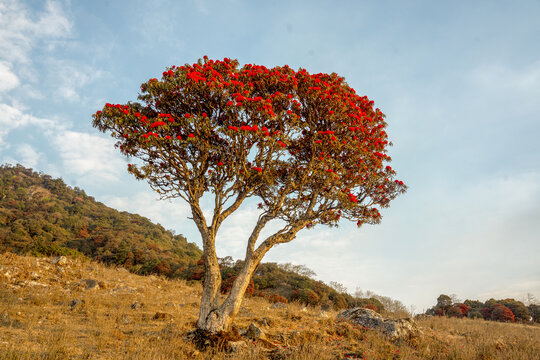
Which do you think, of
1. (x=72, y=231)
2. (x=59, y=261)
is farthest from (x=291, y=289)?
(x=72, y=231)

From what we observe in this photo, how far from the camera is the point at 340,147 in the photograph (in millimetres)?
9445

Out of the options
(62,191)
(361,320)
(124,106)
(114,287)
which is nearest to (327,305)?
(361,320)

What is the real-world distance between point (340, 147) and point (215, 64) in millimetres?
5216

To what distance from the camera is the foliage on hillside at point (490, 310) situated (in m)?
29.8

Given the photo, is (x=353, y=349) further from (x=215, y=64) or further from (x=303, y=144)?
(x=215, y=64)

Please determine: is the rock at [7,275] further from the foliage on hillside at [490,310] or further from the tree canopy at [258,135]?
the foliage on hillside at [490,310]

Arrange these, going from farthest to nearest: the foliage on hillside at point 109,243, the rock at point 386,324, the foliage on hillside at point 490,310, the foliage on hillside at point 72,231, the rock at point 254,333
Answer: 1. the foliage on hillside at point 72,231
2. the foliage on hillside at point 490,310
3. the foliage on hillside at point 109,243
4. the rock at point 386,324
5. the rock at point 254,333

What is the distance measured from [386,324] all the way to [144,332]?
8954 millimetres

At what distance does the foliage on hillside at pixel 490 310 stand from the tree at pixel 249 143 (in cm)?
2669

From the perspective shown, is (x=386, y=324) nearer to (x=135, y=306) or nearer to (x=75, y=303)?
(x=135, y=306)

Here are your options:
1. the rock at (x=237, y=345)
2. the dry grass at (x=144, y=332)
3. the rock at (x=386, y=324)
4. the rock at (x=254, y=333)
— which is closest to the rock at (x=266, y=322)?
the dry grass at (x=144, y=332)

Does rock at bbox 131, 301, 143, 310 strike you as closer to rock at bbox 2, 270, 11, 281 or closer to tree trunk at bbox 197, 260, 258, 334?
tree trunk at bbox 197, 260, 258, 334

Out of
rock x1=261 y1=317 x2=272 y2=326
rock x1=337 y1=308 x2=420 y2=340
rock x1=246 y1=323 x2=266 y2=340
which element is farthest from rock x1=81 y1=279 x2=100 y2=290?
rock x1=337 y1=308 x2=420 y2=340

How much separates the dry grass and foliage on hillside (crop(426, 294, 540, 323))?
21.7 metres
